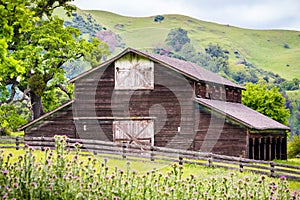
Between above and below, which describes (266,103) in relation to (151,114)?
above

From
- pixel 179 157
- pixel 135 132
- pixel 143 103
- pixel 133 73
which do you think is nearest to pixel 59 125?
pixel 135 132

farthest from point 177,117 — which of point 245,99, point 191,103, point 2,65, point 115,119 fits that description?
point 245,99

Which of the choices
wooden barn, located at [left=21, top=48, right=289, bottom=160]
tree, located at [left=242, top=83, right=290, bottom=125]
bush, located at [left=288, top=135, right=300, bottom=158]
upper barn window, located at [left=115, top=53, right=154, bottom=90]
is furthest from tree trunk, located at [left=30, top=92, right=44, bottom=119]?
tree, located at [left=242, top=83, right=290, bottom=125]

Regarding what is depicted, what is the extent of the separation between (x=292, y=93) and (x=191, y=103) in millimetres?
113000

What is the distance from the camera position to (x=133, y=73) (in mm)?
38375

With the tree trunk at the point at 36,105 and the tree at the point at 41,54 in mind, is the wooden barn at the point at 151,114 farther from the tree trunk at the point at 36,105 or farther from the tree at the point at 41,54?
the tree trunk at the point at 36,105

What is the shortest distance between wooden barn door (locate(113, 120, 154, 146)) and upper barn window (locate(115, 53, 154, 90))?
238cm

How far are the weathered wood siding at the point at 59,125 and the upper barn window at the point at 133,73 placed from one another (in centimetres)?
409

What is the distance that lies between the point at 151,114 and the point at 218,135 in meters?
4.77

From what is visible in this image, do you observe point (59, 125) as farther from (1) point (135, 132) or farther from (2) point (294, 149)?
(2) point (294, 149)

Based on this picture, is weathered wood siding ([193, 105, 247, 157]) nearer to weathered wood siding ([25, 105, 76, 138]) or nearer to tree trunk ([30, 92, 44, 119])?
weathered wood siding ([25, 105, 76, 138])

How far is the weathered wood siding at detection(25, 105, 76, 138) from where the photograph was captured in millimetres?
39656

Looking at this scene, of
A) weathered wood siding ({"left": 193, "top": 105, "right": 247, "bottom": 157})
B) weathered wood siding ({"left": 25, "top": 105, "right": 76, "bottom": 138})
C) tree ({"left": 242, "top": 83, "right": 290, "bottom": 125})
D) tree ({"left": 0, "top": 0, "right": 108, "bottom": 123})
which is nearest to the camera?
weathered wood siding ({"left": 193, "top": 105, "right": 247, "bottom": 157})

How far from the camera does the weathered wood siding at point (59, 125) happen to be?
3966cm
